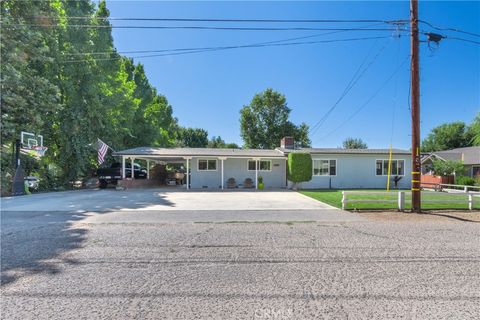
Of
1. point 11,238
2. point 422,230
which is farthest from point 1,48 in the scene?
point 422,230

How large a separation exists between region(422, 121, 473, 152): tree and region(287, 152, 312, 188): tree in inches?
1884

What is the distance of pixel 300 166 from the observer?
1898 centimetres

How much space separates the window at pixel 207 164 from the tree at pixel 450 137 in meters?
52.4

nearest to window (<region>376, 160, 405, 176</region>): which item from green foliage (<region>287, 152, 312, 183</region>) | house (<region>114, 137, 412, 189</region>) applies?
house (<region>114, 137, 412, 189</region>)

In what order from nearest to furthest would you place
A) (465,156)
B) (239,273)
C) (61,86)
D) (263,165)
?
(239,273) < (61,86) < (263,165) < (465,156)

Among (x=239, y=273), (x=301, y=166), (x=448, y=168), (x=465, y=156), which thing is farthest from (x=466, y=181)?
(x=239, y=273)

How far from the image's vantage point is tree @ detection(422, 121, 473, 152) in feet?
167

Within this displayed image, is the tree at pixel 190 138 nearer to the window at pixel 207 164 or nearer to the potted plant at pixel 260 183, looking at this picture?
the window at pixel 207 164

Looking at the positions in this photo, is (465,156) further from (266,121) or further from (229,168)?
(229,168)

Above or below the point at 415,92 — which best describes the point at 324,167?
below

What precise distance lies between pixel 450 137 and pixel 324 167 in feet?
154

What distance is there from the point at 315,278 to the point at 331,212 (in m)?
6.25

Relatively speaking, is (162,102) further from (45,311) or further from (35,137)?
(45,311)

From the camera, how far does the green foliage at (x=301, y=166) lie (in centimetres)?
1897
